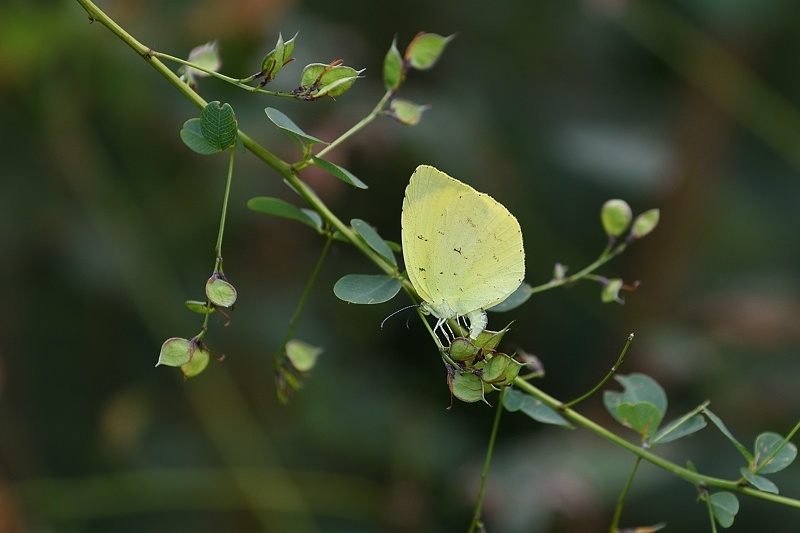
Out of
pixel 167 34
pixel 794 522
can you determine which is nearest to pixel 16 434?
pixel 167 34

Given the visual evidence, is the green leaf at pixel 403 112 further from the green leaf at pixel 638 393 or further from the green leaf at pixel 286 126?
the green leaf at pixel 638 393

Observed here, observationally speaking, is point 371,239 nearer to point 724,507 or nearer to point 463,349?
point 463,349

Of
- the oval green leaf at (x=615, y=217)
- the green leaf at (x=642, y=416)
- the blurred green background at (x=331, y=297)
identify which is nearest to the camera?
the green leaf at (x=642, y=416)

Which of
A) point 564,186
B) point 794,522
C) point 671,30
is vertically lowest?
point 794,522

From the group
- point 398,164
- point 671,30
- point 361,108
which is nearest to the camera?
point 361,108

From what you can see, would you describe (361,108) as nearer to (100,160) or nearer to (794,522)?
(100,160)

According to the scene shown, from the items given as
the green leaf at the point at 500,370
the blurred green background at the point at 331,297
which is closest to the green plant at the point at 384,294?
the green leaf at the point at 500,370

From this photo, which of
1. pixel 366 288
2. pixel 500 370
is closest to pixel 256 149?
pixel 366 288
